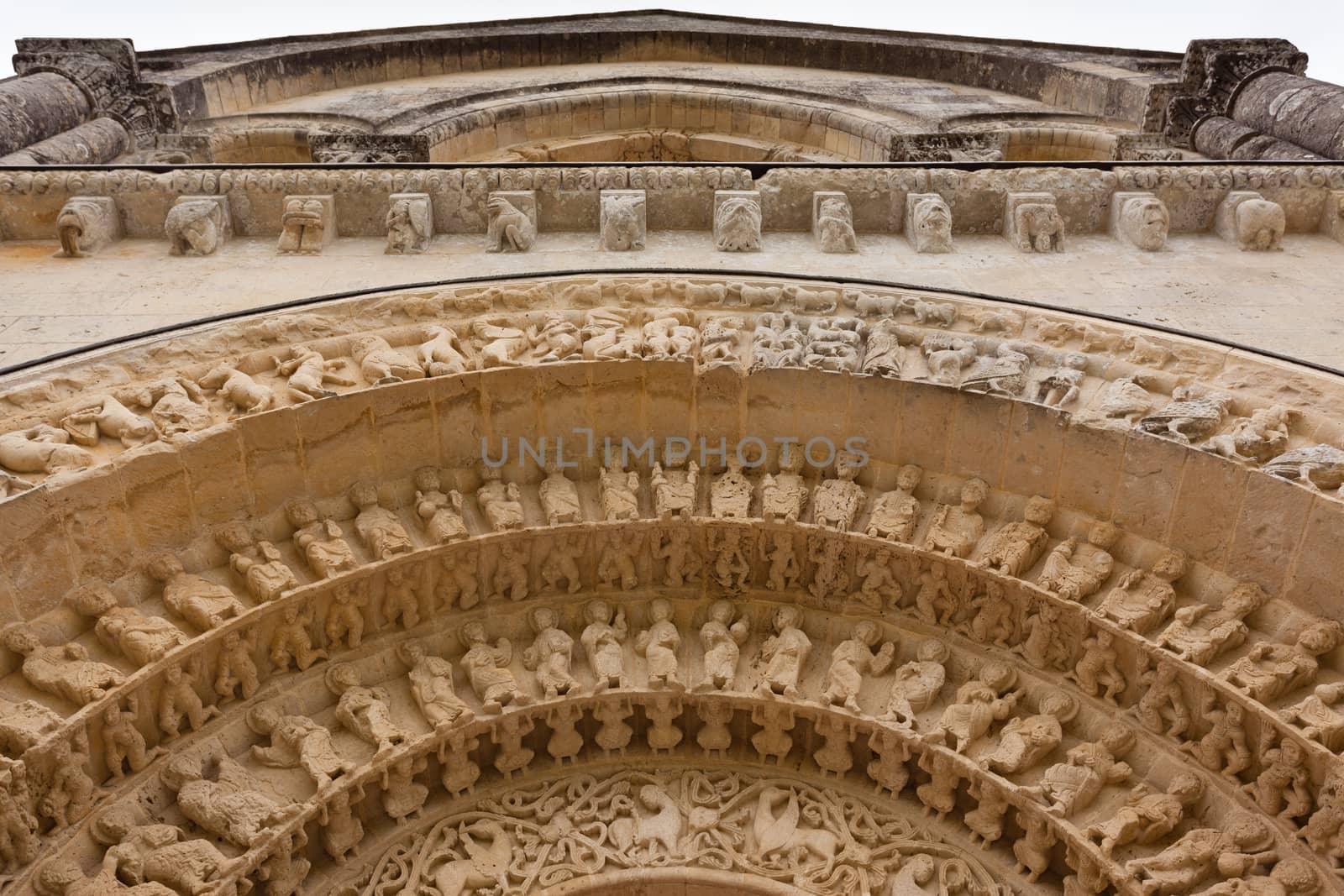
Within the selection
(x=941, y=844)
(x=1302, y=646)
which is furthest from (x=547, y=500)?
(x=1302, y=646)

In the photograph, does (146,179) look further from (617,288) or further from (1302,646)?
(1302,646)

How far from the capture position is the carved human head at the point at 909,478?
6145mm

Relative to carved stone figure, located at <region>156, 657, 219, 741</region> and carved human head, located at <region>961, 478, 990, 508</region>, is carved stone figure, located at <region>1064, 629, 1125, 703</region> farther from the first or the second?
carved stone figure, located at <region>156, 657, 219, 741</region>

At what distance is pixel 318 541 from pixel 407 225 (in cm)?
268

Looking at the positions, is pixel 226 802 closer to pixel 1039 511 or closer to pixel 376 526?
pixel 376 526

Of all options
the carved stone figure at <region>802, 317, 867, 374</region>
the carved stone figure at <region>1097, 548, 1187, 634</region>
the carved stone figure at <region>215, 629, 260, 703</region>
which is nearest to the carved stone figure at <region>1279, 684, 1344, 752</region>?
the carved stone figure at <region>1097, 548, 1187, 634</region>

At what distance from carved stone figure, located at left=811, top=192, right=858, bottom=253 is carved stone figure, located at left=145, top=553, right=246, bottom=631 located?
171 inches

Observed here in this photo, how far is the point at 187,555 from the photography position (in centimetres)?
559

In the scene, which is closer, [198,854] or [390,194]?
[198,854]

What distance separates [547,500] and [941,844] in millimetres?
2649

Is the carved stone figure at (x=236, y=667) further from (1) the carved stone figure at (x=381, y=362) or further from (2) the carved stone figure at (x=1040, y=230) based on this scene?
(2) the carved stone figure at (x=1040, y=230)

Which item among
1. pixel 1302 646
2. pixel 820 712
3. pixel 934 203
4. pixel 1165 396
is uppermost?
pixel 934 203

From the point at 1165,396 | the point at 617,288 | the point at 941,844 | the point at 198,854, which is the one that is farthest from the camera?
the point at 617,288

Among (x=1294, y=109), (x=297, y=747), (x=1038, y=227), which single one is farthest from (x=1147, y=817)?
(x=1294, y=109)
